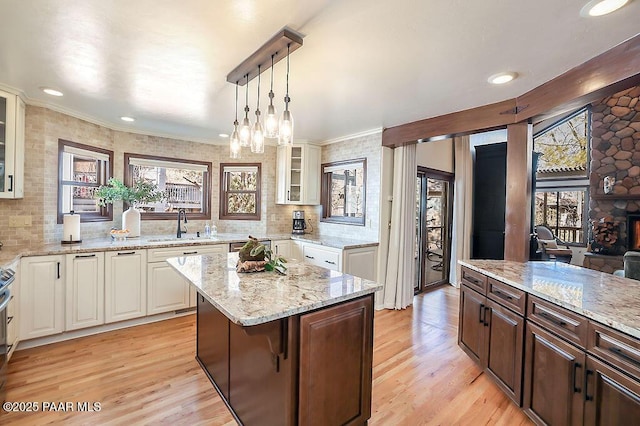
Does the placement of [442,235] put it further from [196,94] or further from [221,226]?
[196,94]

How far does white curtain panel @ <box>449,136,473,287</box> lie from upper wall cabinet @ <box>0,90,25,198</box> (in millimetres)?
5751

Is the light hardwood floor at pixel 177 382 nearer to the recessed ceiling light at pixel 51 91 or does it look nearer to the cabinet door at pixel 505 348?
the cabinet door at pixel 505 348

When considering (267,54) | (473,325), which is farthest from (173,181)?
(473,325)

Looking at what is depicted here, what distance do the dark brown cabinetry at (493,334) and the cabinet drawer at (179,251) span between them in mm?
2943

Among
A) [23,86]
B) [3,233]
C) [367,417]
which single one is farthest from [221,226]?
[367,417]

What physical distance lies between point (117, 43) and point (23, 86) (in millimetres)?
1520

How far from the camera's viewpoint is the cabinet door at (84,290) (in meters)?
2.92

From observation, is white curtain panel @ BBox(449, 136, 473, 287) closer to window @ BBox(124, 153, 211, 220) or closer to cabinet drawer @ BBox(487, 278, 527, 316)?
cabinet drawer @ BBox(487, 278, 527, 316)

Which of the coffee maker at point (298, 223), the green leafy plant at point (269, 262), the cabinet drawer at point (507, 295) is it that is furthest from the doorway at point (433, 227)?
the green leafy plant at point (269, 262)

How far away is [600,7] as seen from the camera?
1.44 metres

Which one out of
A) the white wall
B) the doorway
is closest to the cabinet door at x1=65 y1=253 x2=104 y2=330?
the doorway

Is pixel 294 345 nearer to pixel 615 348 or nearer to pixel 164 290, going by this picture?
pixel 615 348

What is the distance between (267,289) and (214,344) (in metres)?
0.96

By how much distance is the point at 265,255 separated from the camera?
2.20m
